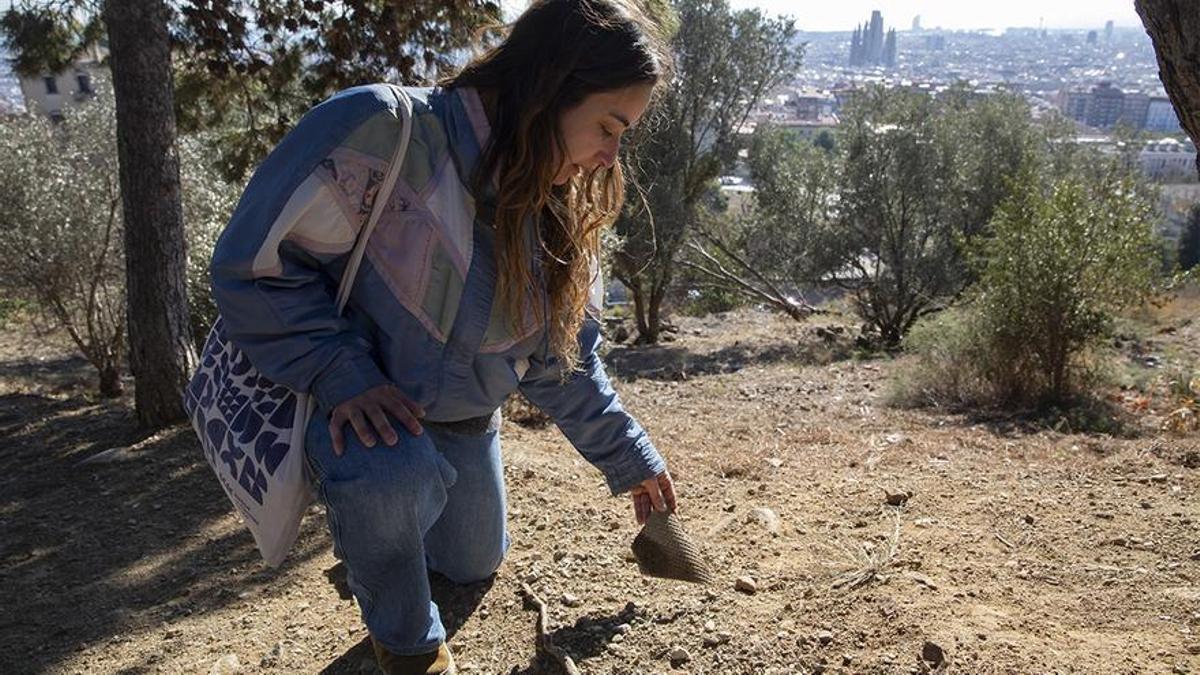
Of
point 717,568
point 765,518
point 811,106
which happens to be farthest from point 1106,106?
point 717,568

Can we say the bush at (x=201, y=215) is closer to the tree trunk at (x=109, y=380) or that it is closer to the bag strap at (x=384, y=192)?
the tree trunk at (x=109, y=380)

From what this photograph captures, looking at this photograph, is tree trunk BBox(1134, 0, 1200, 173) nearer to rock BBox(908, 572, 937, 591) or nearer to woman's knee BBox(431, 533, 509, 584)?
rock BBox(908, 572, 937, 591)

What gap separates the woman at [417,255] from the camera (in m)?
1.67

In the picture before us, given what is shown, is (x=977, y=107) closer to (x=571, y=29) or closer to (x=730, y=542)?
(x=730, y=542)

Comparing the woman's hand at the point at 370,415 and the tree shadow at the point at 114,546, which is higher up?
the woman's hand at the point at 370,415

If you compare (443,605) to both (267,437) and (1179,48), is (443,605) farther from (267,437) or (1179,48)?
(1179,48)

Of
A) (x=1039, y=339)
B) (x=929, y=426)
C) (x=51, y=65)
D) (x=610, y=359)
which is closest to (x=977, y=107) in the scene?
(x=610, y=359)

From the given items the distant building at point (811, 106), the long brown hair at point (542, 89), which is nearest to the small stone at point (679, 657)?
the long brown hair at point (542, 89)

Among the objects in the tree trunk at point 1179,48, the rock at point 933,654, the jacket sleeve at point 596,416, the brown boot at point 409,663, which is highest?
the tree trunk at point 1179,48

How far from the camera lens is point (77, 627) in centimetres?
270

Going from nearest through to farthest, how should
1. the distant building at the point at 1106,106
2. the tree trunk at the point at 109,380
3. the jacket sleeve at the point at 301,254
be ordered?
the jacket sleeve at the point at 301,254
the tree trunk at the point at 109,380
the distant building at the point at 1106,106

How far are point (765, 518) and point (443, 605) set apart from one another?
1271 mm

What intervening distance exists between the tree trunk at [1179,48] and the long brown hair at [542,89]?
1.01m

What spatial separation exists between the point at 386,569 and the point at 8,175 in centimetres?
659
